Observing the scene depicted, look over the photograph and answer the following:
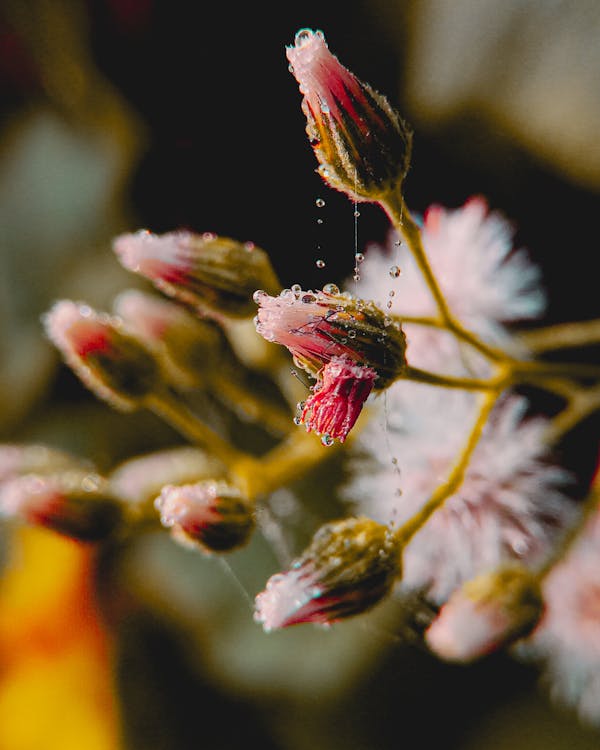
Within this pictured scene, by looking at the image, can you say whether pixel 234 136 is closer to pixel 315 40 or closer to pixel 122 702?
pixel 315 40

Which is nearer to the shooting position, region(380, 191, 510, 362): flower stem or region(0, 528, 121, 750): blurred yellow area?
region(380, 191, 510, 362): flower stem

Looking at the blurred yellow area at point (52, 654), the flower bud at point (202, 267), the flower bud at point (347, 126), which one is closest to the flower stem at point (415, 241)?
the flower bud at point (347, 126)

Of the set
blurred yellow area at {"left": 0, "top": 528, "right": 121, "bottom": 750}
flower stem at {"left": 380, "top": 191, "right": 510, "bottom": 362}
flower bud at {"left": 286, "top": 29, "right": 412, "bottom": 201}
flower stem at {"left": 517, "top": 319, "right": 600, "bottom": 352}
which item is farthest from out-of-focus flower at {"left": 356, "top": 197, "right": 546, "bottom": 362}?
blurred yellow area at {"left": 0, "top": 528, "right": 121, "bottom": 750}

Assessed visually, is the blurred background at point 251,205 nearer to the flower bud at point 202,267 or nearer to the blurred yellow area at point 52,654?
the blurred yellow area at point 52,654

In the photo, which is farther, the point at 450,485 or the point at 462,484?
the point at 462,484

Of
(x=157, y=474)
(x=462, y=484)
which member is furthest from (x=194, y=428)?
(x=462, y=484)

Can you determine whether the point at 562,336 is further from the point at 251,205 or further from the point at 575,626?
the point at 251,205

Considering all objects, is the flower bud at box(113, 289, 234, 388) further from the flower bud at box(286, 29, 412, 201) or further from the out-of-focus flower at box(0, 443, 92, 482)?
the flower bud at box(286, 29, 412, 201)
